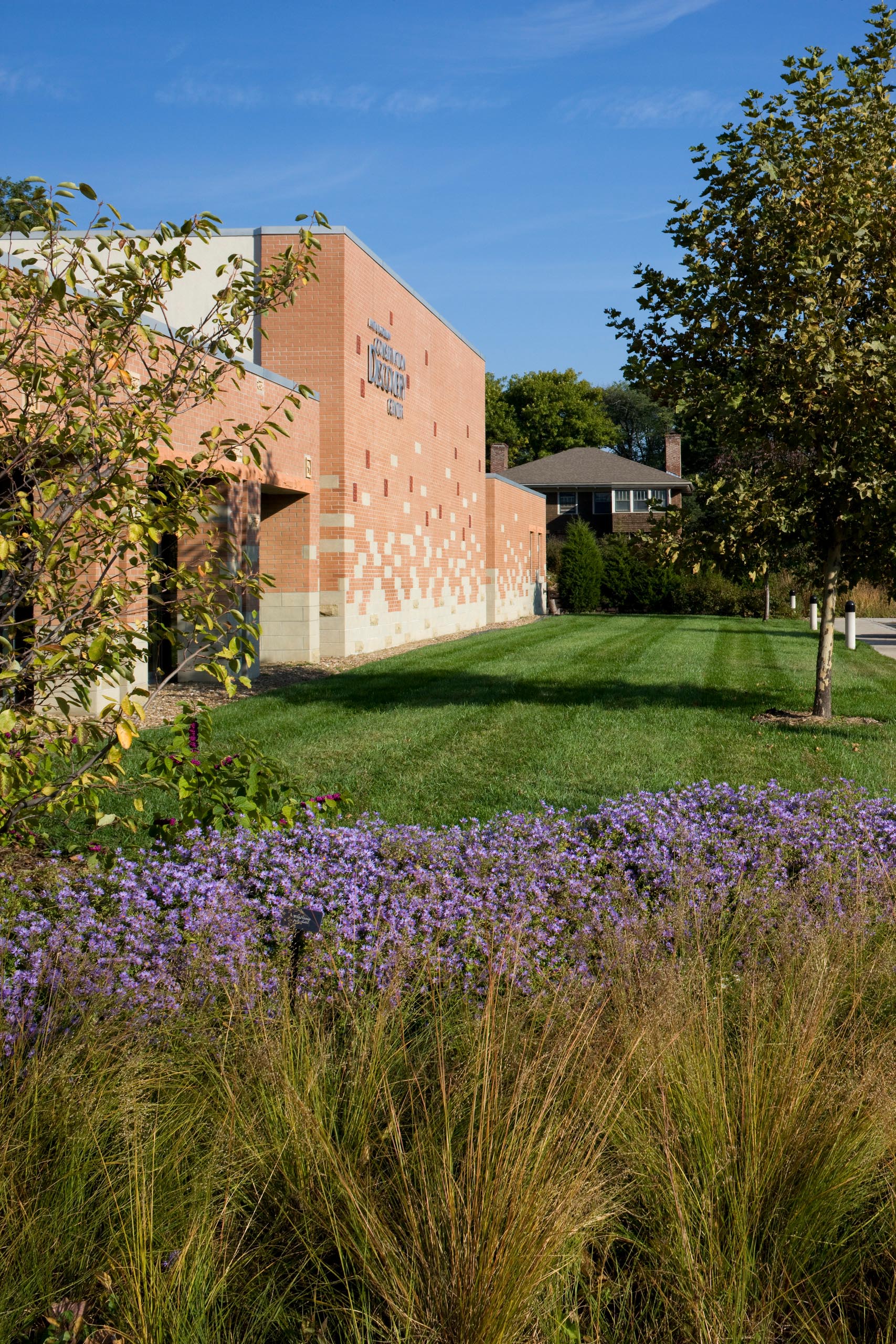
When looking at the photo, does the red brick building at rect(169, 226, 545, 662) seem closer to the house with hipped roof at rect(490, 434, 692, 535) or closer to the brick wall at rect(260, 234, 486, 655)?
the brick wall at rect(260, 234, 486, 655)

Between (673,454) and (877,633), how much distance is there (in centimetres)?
3149

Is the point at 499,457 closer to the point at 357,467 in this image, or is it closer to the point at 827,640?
the point at 357,467

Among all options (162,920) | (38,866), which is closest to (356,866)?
(162,920)

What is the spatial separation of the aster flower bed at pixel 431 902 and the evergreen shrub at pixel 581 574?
1228 inches

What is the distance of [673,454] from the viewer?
176 ft

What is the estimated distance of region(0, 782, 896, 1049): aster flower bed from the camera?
3660mm

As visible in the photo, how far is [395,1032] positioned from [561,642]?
731 inches

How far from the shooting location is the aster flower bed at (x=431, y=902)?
366 cm

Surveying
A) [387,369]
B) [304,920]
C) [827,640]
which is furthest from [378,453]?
[304,920]

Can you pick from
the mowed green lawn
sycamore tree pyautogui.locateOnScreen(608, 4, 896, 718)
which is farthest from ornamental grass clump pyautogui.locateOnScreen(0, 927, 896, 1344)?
sycamore tree pyautogui.locateOnScreen(608, 4, 896, 718)

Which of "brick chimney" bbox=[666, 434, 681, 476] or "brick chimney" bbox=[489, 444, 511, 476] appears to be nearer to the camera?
"brick chimney" bbox=[489, 444, 511, 476]

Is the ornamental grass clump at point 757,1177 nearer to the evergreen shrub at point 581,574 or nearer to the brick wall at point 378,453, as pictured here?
the brick wall at point 378,453

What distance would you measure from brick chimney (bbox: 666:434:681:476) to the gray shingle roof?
5.61 feet

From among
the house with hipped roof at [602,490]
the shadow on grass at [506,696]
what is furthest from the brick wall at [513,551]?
the shadow on grass at [506,696]
